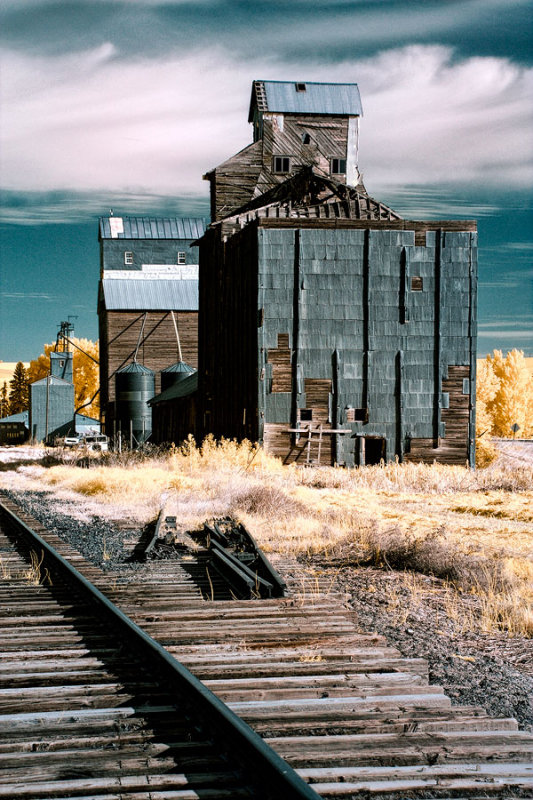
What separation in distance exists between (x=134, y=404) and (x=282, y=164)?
1650cm

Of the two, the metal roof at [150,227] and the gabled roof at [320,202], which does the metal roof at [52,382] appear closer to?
the metal roof at [150,227]

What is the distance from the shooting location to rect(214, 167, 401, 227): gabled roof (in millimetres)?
27078

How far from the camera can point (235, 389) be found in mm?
28281

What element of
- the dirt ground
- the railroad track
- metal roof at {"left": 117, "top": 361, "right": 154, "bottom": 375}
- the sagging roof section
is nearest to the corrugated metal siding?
the sagging roof section

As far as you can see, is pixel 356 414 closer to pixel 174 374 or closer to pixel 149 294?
pixel 174 374

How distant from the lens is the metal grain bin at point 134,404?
4881 cm

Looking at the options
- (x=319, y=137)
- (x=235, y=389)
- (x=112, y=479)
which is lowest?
(x=112, y=479)

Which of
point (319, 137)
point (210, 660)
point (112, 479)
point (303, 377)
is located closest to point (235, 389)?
point (303, 377)

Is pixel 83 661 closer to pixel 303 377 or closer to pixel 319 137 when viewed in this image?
pixel 303 377

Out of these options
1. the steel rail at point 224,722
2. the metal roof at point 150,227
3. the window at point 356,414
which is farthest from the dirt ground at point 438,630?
the metal roof at point 150,227

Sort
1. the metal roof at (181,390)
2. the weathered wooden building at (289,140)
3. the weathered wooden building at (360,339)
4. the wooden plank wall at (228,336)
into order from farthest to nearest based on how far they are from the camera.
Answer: the weathered wooden building at (289,140) < the metal roof at (181,390) < the wooden plank wall at (228,336) < the weathered wooden building at (360,339)

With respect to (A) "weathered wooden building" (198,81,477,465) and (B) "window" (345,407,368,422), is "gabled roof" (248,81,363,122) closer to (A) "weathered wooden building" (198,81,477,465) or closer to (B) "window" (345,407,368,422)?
(A) "weathered wooden building" (198,81,477,465)

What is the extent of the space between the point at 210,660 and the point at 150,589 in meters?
2.79

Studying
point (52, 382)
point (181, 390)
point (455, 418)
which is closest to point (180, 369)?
point (181, 390)
